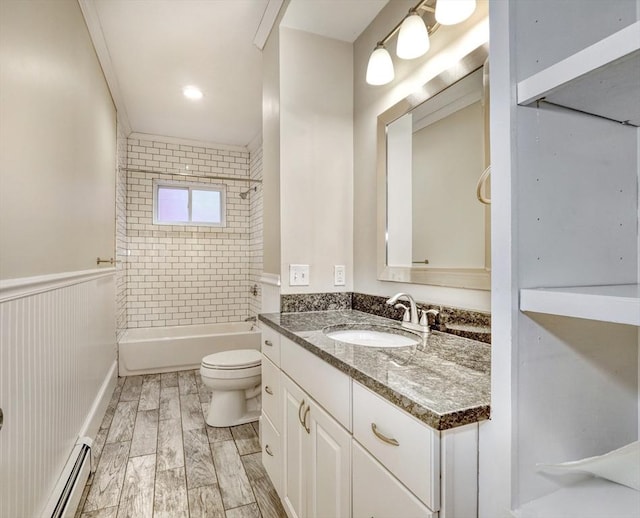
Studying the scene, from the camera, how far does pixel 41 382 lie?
57.0 inches

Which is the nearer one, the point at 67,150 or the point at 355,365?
the point at 355,365

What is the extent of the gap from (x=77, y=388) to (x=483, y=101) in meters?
2.45

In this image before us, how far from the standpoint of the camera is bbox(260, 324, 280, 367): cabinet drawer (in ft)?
5.51

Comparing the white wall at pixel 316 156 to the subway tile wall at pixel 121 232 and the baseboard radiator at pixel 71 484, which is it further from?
the subway tile wall at pixel 121 232

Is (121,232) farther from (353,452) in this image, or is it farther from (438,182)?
(353,452)

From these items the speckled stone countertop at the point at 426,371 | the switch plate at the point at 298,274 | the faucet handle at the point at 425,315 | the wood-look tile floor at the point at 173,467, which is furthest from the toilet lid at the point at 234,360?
the faucet handle at the point at 425,315

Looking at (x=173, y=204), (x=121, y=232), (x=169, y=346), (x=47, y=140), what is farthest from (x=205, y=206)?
(x=47, y=140)

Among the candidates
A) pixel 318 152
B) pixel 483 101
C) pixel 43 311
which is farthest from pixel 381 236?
pixel 43 311

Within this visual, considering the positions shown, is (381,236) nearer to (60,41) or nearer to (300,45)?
(300,45)

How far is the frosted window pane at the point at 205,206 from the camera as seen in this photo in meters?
4.52

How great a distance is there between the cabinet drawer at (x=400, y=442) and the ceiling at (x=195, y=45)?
1960 millimetres

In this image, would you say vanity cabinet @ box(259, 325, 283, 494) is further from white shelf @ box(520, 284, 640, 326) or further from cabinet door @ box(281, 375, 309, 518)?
white shelf @ box(520, 284, 640, 326)

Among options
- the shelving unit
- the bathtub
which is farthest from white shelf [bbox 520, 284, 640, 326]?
the bathtub

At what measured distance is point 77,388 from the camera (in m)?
2.01
